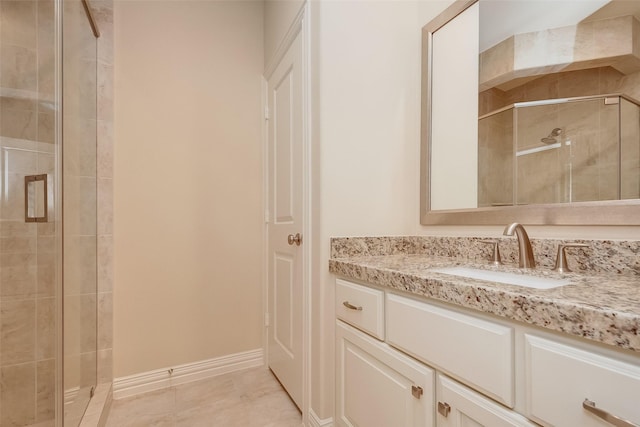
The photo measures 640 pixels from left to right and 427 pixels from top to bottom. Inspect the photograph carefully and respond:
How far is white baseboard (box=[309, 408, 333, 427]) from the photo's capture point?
4.25 feet

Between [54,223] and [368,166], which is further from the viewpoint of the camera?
[368,166]

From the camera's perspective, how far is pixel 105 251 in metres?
1.68

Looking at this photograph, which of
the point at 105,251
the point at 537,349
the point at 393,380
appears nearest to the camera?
the point at 537,349

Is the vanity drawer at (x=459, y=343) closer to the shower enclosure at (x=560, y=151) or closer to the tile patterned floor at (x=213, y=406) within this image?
the shower enclosure at (x=560, y=151)

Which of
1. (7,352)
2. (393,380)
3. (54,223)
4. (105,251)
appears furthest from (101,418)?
(393,380)

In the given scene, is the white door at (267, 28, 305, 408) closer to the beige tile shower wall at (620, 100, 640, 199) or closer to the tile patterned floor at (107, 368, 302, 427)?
the tile patterned floor at (107, 368, 302, 427)

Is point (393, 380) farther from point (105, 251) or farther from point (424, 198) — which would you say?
point (105, 251)

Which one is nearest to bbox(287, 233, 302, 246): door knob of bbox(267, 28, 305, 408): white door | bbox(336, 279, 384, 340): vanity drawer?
bbox(267, 28, 305, 408): white door

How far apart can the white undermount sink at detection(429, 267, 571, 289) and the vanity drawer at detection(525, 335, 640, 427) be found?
0.20 meters

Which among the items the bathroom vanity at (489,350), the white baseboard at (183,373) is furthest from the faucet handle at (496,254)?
the white baseboard at (183,373)

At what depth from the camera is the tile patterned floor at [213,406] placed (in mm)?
1502

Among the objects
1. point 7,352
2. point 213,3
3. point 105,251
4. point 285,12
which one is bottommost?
point 7,352

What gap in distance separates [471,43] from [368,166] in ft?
2.28

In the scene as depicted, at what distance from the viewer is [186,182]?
6.19 ft
